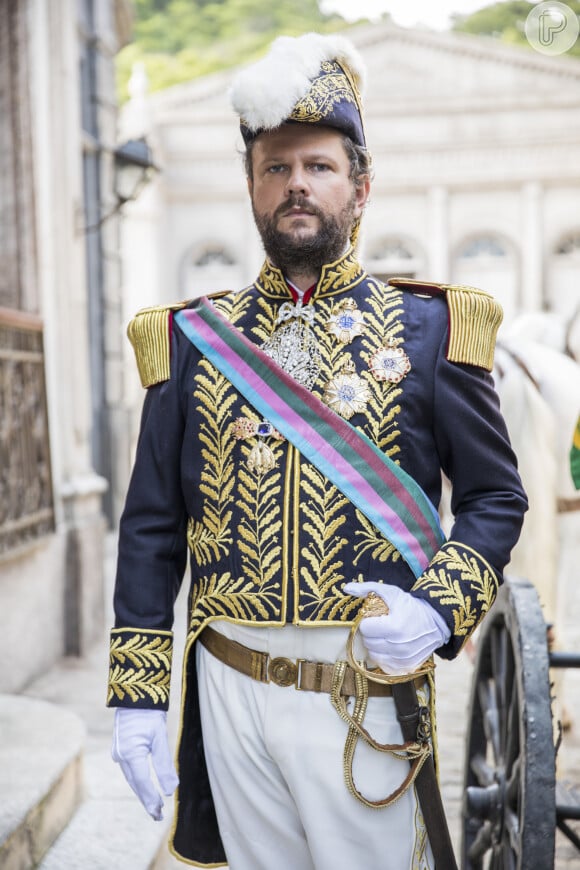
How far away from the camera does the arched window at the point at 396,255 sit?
2316cm

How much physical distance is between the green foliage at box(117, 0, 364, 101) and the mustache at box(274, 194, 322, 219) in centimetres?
3644

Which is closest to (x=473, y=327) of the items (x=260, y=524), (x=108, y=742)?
(x=260, y=524)

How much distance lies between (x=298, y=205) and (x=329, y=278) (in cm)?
16

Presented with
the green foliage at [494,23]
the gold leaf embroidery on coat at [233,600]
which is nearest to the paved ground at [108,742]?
the gold leaf embroidery on coat at [233,600]

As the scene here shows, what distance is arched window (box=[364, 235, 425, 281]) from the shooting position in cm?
2316

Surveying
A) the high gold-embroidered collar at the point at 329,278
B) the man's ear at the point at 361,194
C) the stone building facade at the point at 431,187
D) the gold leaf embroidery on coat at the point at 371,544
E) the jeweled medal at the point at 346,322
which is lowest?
the gold leaf embroidery on coat at the point at 371,544

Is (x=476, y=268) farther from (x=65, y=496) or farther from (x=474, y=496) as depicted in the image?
(x=474, y=496)

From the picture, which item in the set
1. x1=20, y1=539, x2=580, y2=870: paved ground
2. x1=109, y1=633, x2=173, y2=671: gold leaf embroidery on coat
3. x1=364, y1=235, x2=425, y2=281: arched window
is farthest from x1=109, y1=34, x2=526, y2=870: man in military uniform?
x1=364, y1=235, x2=425, y2=281: arched window

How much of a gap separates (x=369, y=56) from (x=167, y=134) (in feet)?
16.7

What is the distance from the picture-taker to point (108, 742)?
4238mm

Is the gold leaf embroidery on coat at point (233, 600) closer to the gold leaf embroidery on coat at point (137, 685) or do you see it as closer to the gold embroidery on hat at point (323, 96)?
the gold leaf embroidery on coat at point (137, 685)

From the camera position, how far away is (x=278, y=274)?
193 centimetres

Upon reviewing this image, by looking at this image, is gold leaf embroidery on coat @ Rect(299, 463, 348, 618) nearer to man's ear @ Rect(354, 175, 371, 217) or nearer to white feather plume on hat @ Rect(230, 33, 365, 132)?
man's ear @ Rect(354, 175, 371, 217)

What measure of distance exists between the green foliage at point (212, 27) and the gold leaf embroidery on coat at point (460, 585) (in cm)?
3673
